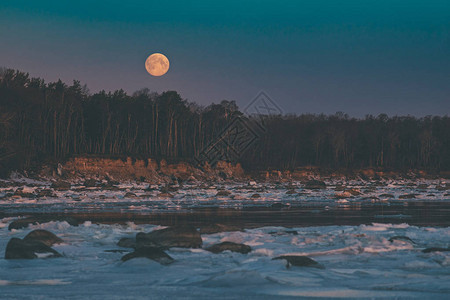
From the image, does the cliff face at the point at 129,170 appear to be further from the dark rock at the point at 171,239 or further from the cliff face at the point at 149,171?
the dark rock at the point at 171,239

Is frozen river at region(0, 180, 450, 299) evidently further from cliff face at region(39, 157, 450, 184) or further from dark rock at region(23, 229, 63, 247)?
cliff face at region(39, 157, 450, 184)

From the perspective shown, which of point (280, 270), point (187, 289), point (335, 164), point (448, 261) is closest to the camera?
point (187, 289)

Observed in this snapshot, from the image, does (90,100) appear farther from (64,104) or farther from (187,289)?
(187,289)

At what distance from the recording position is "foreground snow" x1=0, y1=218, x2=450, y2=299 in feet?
25.1

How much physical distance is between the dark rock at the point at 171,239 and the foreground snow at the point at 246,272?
1.39 ft

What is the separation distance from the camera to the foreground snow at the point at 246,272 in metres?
7.64

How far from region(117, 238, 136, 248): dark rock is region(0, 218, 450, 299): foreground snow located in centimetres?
21

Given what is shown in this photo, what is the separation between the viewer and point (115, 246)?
41.3 feet

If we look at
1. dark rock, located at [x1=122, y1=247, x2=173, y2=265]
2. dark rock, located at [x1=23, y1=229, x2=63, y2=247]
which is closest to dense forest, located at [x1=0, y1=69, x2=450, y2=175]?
dark rock, located at [x1=23, y1=229, x2=63, y2=247]

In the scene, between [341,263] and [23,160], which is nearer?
[341,263]

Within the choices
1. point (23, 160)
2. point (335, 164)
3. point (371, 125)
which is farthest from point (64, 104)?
point (371, 125)

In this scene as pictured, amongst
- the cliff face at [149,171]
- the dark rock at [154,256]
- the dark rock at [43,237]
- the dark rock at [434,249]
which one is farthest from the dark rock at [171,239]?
the cliff face at [149,171]

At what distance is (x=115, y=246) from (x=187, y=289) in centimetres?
509

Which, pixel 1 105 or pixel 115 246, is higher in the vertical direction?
pixel 1 105
